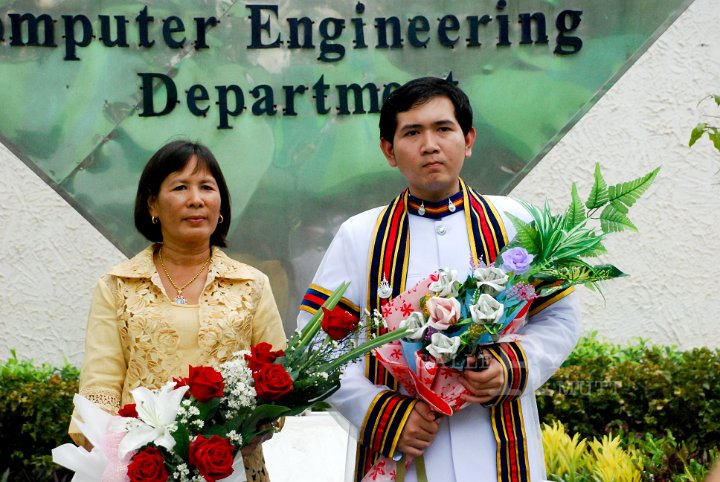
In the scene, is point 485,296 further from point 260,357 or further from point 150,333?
point 150,333

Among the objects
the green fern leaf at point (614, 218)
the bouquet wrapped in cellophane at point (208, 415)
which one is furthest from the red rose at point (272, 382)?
the green fern leaf at point (614, 218)

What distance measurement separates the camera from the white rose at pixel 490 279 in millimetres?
2482

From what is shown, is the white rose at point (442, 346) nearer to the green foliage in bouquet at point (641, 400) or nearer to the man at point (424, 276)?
the man at point (424, 276)

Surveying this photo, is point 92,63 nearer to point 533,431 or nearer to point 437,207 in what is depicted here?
point 437,207

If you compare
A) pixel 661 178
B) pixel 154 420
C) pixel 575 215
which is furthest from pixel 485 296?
pixel 661 178

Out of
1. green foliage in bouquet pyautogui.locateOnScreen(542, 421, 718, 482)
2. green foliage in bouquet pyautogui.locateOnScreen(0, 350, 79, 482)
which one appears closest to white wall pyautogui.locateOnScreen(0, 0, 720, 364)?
green foliage in bouquet pyautogui.locateOnScreen(0, 350, 79, 482)

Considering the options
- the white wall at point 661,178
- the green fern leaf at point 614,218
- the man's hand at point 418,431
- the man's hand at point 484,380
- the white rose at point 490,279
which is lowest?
the man's hand at point 418,431

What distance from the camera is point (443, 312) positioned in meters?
2.45

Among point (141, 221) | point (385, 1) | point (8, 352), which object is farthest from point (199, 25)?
point (141, 221)

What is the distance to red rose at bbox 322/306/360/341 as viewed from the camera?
2471 millimetres

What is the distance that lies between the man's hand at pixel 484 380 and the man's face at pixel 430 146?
55cm

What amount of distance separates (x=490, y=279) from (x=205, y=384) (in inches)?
30.5

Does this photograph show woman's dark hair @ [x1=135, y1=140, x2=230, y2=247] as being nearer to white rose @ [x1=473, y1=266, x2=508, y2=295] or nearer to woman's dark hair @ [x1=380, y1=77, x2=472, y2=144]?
woman's dark hair @ [x1=380, y1=77, x2=472, y2=144]

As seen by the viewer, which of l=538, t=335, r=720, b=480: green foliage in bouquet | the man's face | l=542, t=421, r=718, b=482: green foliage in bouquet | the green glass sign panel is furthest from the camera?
the green glass sign panel
